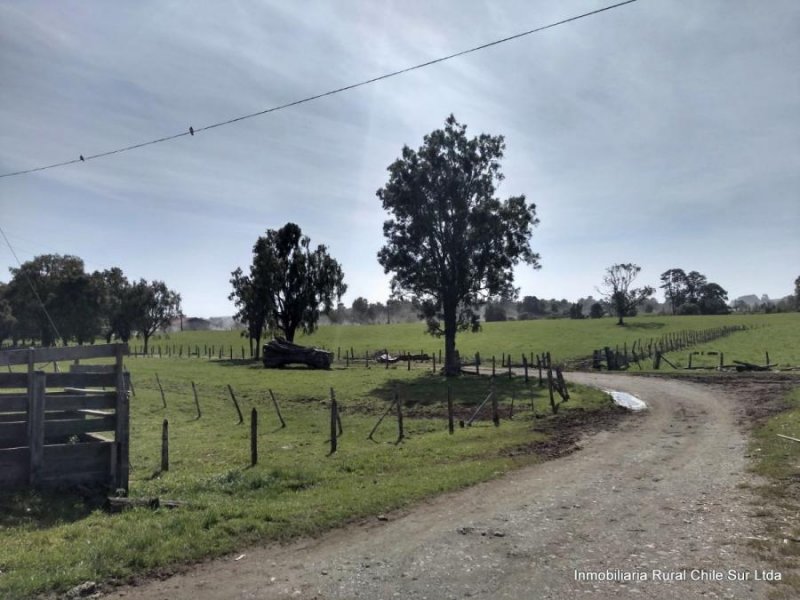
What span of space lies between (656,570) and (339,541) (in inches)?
172

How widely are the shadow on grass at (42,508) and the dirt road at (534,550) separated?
3.17m

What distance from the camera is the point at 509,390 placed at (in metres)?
31.8

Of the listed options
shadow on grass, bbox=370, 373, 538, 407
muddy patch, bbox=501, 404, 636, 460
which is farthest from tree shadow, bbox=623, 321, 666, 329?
muddy patch, bbox=501, 404, 636, 460

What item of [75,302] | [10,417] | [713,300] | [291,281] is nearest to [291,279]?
[291,281]

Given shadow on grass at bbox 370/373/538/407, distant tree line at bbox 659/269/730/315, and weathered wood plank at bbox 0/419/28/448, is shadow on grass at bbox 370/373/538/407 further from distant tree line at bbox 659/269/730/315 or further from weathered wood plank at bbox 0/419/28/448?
distant tree line at bbox 659/269/730/315

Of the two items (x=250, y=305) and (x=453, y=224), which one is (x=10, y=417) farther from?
(x=250, y=305)

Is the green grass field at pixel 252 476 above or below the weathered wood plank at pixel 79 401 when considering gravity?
below

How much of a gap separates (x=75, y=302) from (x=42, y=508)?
89.6 m

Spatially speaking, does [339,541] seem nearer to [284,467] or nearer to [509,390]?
[284,467]

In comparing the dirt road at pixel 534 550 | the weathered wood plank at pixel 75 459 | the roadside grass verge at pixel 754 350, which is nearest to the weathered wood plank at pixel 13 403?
the weathered wood plank at pixel 75 459

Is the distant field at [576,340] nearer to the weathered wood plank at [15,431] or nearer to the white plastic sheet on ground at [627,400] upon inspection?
the white plastic sheet on ground at [627,400]

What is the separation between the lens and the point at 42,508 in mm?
8922

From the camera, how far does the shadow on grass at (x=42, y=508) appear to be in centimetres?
841

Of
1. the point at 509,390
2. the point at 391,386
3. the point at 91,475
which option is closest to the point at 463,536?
the point at 91,475
